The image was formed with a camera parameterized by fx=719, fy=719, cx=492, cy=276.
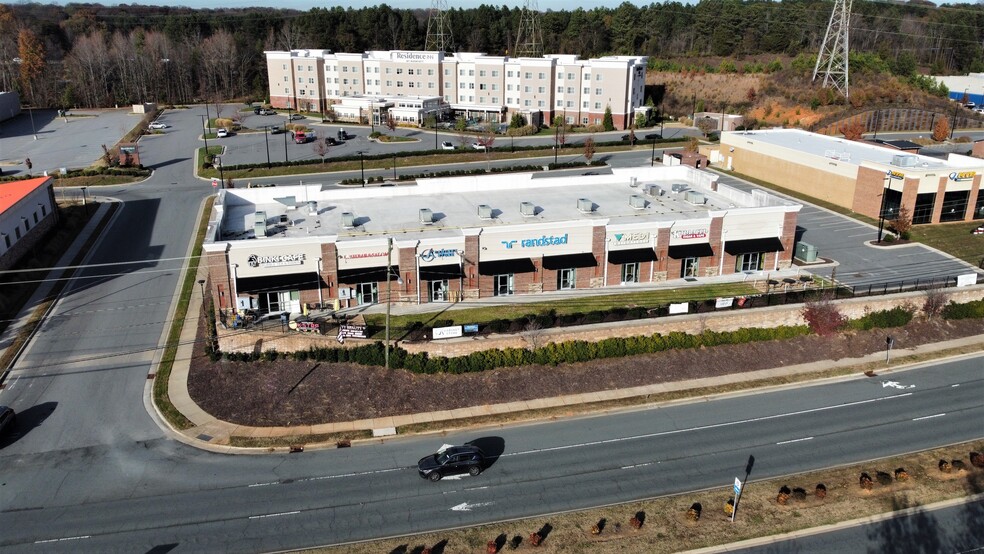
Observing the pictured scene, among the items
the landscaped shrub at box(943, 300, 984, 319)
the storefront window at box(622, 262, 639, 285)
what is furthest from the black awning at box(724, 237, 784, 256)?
the landscaped shrub at box(943, 300, 984, 319)

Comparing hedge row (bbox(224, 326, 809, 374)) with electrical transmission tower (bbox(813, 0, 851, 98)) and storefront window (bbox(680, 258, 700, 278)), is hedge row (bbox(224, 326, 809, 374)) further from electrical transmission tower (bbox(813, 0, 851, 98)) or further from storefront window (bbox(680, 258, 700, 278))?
electrical transmission tower (bbox(813, 0, 851, 98))

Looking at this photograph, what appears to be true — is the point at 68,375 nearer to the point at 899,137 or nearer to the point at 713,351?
the point at 713,351

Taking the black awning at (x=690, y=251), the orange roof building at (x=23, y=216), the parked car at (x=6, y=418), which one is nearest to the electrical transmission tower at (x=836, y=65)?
the black awning at (x=690, y=251)

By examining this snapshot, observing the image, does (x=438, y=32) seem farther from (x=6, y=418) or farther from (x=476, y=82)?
(x=6, y=418)

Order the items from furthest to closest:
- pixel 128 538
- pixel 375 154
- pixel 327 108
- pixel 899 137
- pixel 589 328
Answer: pixel 327 108 → pixel 899 137 → pixel 375 154 → pixel 589 328 → pixel 128 538

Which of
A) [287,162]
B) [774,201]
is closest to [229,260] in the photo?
[774,201]

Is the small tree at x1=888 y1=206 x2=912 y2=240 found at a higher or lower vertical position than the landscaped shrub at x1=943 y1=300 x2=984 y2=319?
higher

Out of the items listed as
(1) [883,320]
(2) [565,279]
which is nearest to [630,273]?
(2) [565,279]
